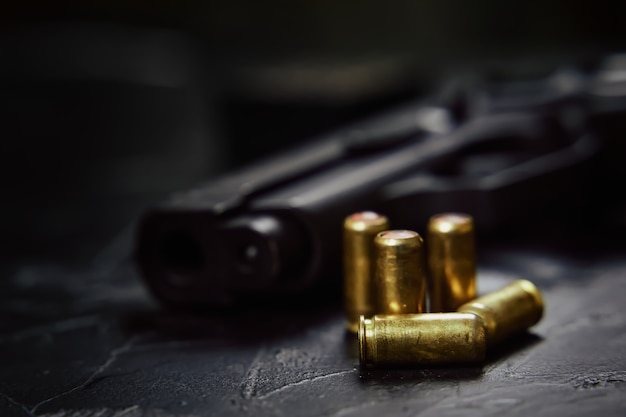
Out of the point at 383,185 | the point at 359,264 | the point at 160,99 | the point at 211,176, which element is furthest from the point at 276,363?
the point at 160,99

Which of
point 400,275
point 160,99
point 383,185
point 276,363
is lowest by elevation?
point 276,363

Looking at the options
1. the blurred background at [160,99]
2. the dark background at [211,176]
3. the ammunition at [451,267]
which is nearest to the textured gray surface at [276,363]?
the dark background at [211,176]

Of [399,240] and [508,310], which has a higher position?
[399,240]

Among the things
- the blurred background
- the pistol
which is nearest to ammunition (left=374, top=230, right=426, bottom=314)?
the pistol

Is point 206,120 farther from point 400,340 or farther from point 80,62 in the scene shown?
point 400,340

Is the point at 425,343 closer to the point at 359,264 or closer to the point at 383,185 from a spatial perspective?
the point at 359,264

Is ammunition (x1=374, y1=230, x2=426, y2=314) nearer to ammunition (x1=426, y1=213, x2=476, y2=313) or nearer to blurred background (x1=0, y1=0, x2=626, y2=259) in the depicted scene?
ammunition (x1=426, y1=213, x2=476, y2=313)

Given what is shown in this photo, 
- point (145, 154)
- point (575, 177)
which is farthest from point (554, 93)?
point (145, 154)
